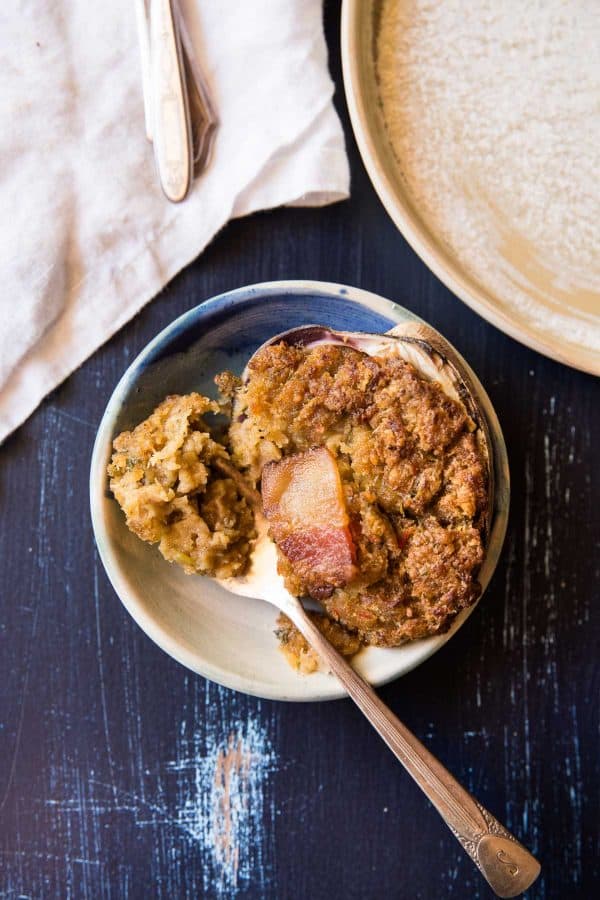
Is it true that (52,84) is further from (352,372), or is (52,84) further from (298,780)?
(298,780)

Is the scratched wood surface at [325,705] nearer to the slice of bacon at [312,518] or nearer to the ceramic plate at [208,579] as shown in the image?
the ceramic plate at [208,579]

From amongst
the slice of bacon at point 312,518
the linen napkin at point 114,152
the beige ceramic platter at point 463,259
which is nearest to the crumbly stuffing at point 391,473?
the slice of bacon at point 312,518

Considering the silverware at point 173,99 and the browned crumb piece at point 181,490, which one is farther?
the silverware at point 173,99

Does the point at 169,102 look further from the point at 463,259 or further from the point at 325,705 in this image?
the point at 325,705

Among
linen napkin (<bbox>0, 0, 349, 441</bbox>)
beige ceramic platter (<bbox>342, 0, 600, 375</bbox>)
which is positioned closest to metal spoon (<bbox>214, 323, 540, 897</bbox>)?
beige ceramic platter (<bbox>342, 0, 600, 375</bbox>)

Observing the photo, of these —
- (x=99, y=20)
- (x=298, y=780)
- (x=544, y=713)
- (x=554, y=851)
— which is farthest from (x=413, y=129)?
(x=554, y=851)

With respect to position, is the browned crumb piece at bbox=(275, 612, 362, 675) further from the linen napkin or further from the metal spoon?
the linen napkin

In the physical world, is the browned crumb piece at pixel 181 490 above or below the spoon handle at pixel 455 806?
above
